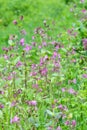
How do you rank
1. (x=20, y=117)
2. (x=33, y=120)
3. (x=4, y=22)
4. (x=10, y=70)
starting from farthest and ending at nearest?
(x=4, y=22) → (x=10, y=70) → (x=20, y=117) → (x=33, y=120)

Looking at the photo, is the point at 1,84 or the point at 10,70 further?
the point at 10,70

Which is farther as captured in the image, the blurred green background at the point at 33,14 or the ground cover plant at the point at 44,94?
the blurred green background at the point at 33,14

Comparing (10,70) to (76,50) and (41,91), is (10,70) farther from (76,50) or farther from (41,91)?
(76,50)

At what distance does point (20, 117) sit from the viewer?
321 cm

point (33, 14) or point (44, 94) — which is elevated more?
point (44, 94)

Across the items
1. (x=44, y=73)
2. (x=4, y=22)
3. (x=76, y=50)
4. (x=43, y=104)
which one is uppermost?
(x=44, y=73)

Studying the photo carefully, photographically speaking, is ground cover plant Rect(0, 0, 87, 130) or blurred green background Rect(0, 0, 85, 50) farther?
blurred green background Rect(0, 0, 85, 50)

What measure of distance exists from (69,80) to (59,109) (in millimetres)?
720

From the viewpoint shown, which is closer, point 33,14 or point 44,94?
point 44,94

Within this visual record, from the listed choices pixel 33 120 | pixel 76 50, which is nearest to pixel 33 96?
pixel 33 120

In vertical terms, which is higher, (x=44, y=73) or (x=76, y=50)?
(x=44, y=73)

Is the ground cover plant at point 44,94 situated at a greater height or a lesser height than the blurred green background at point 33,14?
greater

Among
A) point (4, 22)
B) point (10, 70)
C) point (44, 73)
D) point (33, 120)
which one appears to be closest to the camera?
point (33, 120)

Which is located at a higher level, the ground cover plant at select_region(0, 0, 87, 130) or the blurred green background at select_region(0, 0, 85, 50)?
the ground cover plant at select_region(0, 0, 87, 130)
